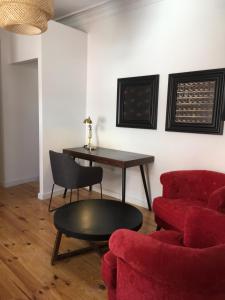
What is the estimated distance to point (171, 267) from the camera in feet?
3.22

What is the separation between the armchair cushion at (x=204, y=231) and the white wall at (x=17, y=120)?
350 cm

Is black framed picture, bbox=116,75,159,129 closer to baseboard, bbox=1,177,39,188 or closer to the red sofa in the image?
baseboard, bbox=1,177,39,188

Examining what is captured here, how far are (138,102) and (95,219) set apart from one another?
6.20ft

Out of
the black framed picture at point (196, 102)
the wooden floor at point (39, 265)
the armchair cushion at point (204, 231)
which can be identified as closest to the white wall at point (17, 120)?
the wooden floor at point (39, 265)

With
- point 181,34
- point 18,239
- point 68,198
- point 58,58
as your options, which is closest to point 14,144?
point 68,198

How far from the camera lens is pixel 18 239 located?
8.26 feet

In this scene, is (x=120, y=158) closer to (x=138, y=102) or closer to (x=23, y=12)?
(x=138, y=102)

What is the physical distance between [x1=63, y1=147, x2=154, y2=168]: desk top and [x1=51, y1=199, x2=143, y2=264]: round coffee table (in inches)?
26.3

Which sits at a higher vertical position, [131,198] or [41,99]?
[41,99]

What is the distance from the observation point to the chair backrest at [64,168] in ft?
9.50

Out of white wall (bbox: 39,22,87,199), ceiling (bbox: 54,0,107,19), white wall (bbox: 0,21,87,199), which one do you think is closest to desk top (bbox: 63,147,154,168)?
white wall (bbox: 39,22,87,199)

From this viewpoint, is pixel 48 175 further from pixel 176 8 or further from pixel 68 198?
pixel 176 8

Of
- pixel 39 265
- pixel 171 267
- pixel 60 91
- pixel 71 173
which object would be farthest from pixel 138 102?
pixel 171 267

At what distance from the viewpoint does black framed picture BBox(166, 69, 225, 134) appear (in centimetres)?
266
